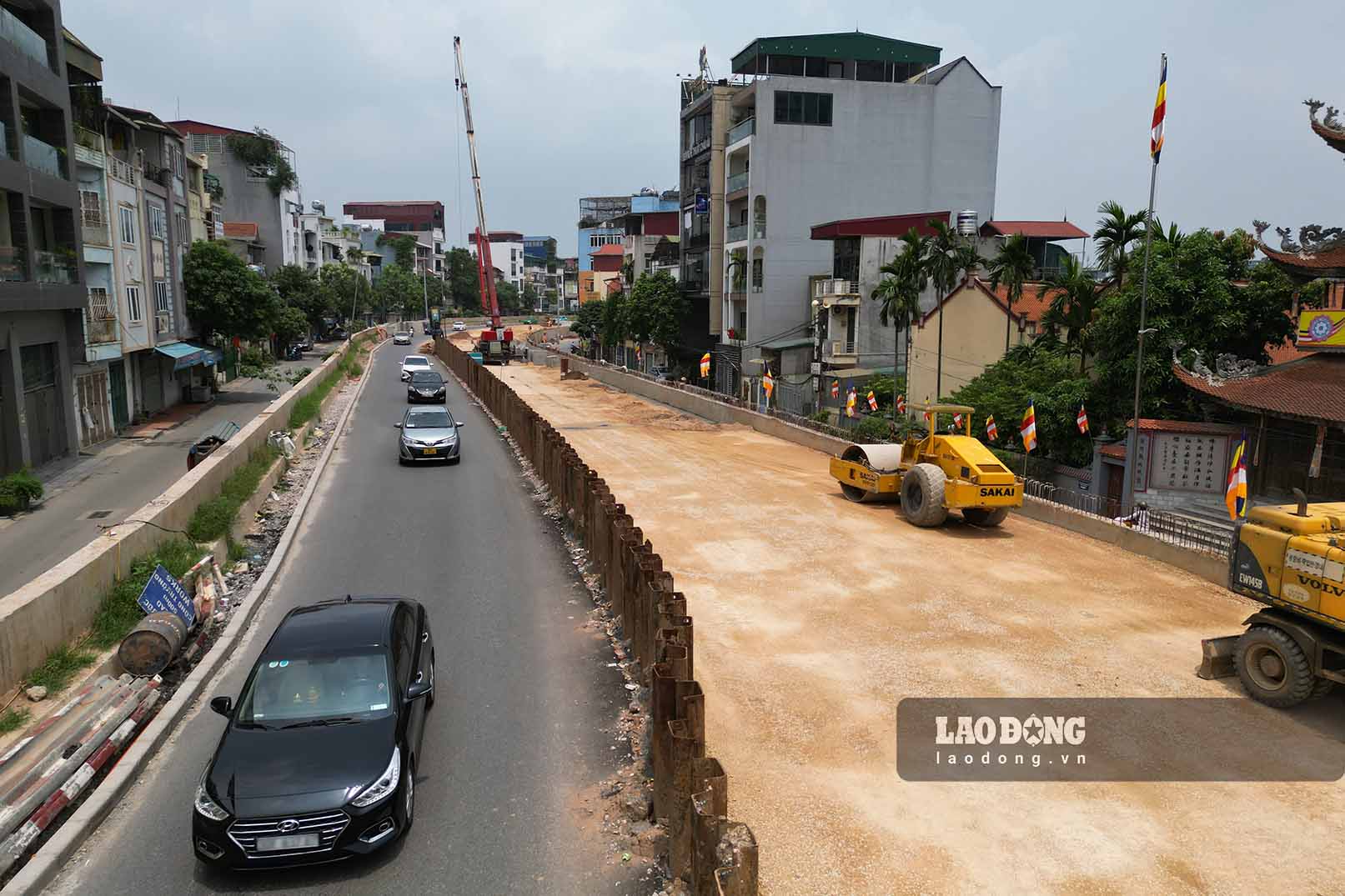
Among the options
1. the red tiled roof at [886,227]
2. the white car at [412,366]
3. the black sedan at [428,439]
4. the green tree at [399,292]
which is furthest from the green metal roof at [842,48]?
Result: the green tree at [399,292]

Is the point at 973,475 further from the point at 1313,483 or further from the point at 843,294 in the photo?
the point at 843,294

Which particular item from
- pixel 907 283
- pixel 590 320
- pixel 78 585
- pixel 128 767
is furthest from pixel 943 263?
pixel 590 320

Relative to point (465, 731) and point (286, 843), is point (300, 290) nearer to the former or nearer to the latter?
point (465, 731)

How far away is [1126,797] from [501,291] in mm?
157756

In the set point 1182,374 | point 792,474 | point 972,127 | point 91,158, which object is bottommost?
point 792,474

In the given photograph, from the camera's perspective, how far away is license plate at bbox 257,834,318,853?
7.21m

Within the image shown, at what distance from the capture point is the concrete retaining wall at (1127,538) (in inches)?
621

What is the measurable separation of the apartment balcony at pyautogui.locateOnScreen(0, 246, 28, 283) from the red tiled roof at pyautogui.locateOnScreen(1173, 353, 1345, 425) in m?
29.4

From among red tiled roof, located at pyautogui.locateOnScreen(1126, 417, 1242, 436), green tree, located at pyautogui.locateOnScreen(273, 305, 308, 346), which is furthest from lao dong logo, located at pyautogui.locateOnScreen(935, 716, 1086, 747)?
green tree, located at pyautogui.locateOnScreen(273, 305, 308, 346)

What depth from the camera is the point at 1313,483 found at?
19.1 metres

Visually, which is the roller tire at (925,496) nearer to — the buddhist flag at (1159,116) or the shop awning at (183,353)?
the buddhist flag at (1159,116)

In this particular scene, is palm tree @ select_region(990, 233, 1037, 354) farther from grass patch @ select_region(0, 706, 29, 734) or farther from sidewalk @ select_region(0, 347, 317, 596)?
grass patch @ select_region(0, 706, 29, 734)

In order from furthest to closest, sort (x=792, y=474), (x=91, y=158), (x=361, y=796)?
(x=91, y=158) < (x=792, y=474) < (x=361, y=796)

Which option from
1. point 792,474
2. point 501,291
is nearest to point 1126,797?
point 792,474
